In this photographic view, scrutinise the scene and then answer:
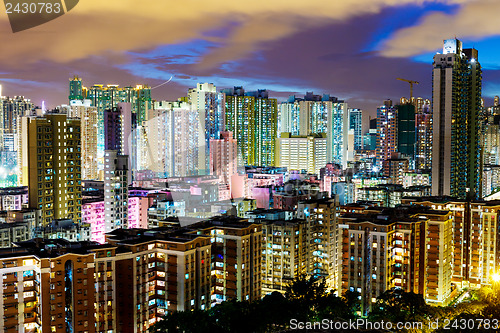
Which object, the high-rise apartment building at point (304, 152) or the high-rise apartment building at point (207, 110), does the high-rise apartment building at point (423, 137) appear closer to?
the high-rise apartment building at point (304, 152)

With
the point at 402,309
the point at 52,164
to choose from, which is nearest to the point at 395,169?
the point at 52,164

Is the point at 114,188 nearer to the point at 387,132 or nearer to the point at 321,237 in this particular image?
the point at 321,237

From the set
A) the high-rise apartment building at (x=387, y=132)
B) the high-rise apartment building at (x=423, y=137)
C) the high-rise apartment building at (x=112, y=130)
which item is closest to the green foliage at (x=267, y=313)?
the high-rise apartment building at (x=112, y=130)

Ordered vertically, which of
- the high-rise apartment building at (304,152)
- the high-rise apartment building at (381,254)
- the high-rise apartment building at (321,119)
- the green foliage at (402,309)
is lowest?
the green foliage at (402,309)

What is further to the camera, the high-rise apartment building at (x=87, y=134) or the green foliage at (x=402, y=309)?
the high-rise apartment building at (x=87, y=134)

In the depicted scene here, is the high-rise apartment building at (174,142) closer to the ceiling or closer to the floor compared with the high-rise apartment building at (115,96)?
closer to the floor

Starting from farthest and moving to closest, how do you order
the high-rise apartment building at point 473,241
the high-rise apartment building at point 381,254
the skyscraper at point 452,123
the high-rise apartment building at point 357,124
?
the high-rise apartment building at point 357,124 → the skyscraper at point 452,123 → the high-rise apartment building at point 473,241 → the high-rise apartment building at point 381,254

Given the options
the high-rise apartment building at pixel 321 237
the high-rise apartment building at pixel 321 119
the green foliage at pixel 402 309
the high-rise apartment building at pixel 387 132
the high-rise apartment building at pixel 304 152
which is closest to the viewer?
the green foliage at pixel 402 309
